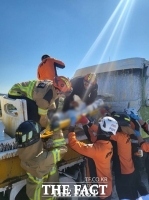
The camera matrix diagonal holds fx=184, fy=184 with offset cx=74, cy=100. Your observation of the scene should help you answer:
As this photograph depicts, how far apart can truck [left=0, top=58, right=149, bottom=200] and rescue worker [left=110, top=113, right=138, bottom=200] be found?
0.54 meters

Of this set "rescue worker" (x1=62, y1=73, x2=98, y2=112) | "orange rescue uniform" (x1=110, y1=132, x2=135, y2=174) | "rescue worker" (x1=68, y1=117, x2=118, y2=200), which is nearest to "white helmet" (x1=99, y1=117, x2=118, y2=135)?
"rescue worker" (x1=68, y1=117, x2=118, y2=200)

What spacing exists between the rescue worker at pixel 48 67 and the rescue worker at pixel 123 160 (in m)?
1.56

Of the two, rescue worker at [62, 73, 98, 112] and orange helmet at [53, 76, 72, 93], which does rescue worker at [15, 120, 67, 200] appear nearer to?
orange helmet at [53, 76, 72, 93]

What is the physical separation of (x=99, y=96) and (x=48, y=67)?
1420 mm

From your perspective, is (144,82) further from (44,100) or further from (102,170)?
(44,100)

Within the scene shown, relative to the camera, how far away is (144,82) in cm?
408

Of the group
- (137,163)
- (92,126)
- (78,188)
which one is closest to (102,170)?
(78,188)

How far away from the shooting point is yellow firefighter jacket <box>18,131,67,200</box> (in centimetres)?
204

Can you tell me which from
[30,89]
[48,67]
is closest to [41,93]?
[30,89]

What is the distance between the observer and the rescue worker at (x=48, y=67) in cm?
365

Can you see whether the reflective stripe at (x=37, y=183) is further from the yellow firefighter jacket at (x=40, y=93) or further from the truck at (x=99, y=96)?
the yellow firefighter jacket at (x=40, y=93)

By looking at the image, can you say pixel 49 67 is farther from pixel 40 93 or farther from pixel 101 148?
pixel 101 148

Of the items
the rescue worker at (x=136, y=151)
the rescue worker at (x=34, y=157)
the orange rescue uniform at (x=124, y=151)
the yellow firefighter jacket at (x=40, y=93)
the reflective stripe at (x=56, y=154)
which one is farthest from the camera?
the rescue worker at (x=136, y=151)

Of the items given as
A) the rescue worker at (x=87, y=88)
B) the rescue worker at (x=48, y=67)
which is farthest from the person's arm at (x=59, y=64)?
the rescue worker at (x=87, y=88)
